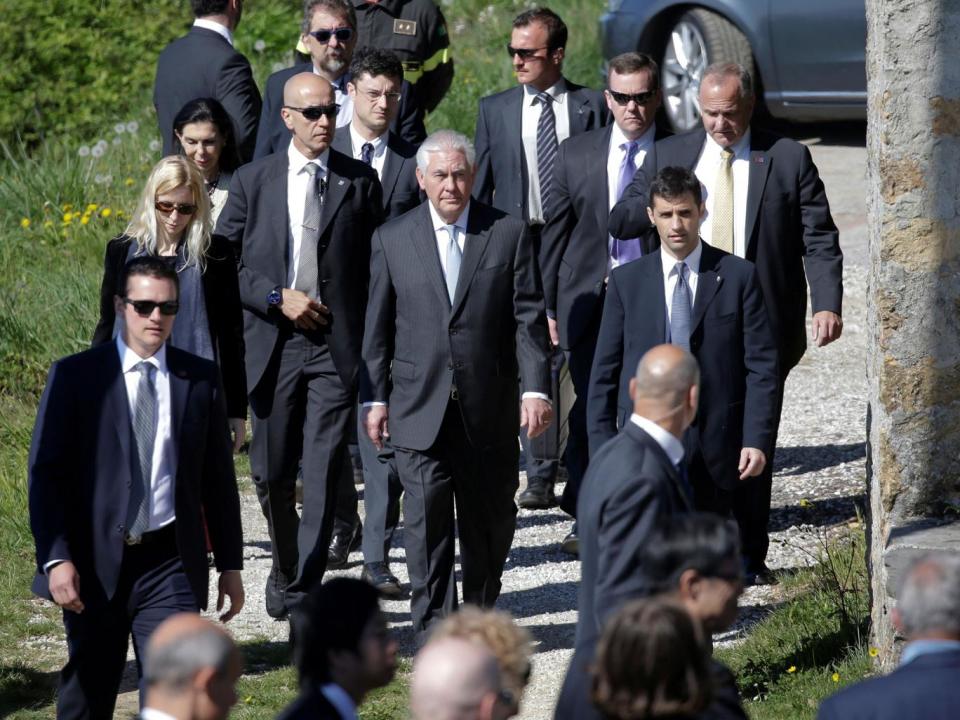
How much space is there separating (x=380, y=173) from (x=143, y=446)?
2861 mm

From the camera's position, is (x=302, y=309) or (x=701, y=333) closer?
(x=701, y=333)

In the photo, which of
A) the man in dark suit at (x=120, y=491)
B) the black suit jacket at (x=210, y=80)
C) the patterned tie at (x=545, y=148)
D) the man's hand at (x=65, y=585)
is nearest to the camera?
the man's hand at (x=65, y=585)

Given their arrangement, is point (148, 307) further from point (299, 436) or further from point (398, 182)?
point (398, 182)

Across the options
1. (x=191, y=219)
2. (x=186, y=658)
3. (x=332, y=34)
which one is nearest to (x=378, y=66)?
(x=332, y=34)

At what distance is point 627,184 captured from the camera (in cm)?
774

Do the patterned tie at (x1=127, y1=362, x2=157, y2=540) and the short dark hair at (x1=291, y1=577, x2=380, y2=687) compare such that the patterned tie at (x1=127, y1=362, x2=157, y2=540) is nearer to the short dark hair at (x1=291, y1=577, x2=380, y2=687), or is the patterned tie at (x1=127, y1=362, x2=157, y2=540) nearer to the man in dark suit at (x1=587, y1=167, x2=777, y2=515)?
the short dark hair at (x1=291, y1=577, x2=380, y2=687)

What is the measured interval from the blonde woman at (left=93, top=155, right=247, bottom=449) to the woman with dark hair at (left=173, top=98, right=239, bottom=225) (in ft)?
2.19

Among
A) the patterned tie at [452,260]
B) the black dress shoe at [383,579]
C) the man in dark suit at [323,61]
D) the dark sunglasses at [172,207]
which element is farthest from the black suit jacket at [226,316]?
the man in dark suit at [323,61]

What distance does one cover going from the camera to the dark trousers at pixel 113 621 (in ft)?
17.6

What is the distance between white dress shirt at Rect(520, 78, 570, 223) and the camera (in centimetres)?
848

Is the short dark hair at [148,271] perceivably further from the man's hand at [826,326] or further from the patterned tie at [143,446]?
the man's hand at [826,326]

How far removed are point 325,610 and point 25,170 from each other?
950 cm

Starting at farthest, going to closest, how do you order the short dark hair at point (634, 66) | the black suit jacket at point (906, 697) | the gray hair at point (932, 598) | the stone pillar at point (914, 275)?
the short dark hair at point (634, 66)
the stone pillar at point (914, 275)
the gray hair at point (932, 598)
the black suit jacket at point (906, 697)

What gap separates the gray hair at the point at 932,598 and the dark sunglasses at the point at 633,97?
4.21 metres
